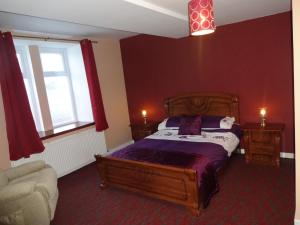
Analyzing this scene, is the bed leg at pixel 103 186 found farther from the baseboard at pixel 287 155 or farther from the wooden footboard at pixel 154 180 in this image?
the baseboard at pixel 287 155

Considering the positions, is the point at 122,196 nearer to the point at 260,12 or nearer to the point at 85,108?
the point at 85,108

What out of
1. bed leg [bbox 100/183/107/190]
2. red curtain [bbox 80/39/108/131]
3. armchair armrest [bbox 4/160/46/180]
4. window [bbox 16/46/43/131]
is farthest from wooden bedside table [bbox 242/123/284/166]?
window [bbox 16/46/43/131]

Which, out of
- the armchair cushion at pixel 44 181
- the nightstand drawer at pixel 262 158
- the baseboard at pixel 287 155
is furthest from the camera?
the baseboard at pixel 287 155

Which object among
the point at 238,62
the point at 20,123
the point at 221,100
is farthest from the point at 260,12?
the point at 20,123

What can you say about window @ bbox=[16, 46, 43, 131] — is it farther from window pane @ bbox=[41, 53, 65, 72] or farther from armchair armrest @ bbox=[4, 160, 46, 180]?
armchair armrest @ bbox=[4, 160, 46, 180]

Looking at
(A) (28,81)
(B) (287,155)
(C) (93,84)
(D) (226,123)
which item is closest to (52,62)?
(A) (28,81)

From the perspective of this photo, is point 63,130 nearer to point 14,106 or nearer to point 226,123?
point 14,106

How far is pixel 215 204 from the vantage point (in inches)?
110

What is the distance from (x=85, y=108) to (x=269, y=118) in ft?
10.7

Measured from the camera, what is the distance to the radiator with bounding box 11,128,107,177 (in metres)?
3.76

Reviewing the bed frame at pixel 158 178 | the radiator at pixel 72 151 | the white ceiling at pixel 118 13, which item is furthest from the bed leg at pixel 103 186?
the white ceiling at pixel 118 13

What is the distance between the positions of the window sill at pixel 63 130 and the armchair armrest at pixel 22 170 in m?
Answer: 0.73

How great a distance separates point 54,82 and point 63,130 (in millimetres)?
970

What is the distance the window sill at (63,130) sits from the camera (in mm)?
3770
